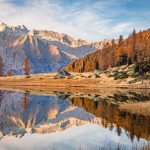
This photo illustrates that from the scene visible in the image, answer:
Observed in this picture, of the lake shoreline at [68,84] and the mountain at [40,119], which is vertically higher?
the lake shoreline at [68,84]

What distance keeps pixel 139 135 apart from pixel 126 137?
67.9 inches

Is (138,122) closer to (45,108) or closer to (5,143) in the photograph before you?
(5,143)

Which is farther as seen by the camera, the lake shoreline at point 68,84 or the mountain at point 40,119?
the lake shoreline at point 68,84

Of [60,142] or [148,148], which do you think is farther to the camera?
[60,142]

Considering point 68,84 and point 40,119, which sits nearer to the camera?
point 40,119

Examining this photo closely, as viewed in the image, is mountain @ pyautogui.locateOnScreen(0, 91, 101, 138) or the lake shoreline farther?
the lake shoreline

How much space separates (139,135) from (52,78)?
139 metres

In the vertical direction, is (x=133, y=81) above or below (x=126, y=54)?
below

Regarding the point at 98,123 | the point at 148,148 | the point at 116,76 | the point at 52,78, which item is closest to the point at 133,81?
the point at 116,76

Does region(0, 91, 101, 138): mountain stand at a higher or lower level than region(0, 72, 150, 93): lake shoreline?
lower

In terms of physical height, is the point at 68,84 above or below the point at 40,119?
above

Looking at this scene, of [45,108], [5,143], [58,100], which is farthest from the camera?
[58,100]

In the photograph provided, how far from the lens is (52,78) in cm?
17375

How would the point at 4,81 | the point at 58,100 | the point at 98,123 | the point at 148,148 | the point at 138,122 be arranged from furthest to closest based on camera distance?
the point at 4,81 < the point at 58,100 < the point at 98,123 < the point at 138,122 < the point at 148,148
